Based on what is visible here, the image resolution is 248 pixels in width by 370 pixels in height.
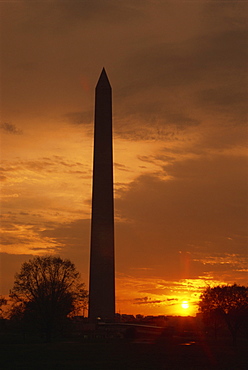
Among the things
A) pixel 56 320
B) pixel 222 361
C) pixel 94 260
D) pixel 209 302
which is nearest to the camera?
pixel 222 361

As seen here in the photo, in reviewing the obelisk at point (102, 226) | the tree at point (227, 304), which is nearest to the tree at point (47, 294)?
the obelisk at point (102, 226)

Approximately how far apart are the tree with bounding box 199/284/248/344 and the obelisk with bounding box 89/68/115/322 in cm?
1636

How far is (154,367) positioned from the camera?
26.3 m

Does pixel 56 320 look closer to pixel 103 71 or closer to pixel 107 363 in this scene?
pixel 107 363

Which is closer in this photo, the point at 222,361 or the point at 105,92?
the point at 222,361

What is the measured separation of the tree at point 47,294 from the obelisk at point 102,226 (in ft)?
14.2

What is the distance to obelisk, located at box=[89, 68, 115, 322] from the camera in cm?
6003

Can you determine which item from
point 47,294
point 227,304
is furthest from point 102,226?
point 227,304

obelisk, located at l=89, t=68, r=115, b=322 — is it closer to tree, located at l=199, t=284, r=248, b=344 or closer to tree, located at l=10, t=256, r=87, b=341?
tree, located at l=10, t=256, r=87, b=341

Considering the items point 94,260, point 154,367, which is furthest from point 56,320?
point 154,367

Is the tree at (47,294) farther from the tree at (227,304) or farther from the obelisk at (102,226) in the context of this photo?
the tree at (227,304)

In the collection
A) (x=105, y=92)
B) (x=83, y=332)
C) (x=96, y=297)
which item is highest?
(x=105, y=92)

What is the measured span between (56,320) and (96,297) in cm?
827

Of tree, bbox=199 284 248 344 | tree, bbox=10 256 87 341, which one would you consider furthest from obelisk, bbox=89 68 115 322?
tree, bbox=199 284 248 344
